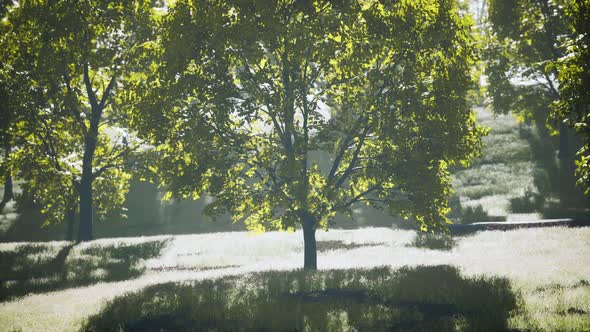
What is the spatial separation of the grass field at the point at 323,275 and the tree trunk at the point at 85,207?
2.68 meters

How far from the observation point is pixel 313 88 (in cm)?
1594

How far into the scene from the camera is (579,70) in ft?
34.9

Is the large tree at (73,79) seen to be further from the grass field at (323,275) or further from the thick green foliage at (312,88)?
the thick green foliage at (312,88)

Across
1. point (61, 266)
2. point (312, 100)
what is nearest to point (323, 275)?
point (312, 100)

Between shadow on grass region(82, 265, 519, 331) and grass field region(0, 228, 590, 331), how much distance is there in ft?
0.17

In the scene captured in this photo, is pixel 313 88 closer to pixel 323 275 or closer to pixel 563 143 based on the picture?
pixel 323 275

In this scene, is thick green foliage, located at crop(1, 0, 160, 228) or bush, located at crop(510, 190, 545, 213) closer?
thick green foliage, located at crop(1, 0, 160, 228)

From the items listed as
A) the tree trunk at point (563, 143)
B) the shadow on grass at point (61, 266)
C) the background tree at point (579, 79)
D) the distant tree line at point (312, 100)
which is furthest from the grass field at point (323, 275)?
the tree trunk at point (563, 143)

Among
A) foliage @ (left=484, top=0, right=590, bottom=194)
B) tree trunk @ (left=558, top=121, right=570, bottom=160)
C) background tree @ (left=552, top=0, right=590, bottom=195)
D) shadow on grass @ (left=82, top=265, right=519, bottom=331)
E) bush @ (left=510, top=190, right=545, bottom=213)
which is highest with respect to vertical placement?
foliage @ (left=484, top=0, right=590, bottom=194)

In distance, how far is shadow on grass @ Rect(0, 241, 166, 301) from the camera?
53.9 ft

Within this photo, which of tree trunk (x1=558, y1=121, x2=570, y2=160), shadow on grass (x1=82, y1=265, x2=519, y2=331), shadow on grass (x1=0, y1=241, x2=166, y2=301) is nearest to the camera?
shadow on grass (x1=82, y1=265, x2=519, y2=331)

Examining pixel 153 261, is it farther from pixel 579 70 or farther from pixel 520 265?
pixel 579 70

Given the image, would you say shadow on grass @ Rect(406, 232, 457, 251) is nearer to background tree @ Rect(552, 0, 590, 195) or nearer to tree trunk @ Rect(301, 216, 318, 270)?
tree trunk @ Rect(301, 216, 318, 270)

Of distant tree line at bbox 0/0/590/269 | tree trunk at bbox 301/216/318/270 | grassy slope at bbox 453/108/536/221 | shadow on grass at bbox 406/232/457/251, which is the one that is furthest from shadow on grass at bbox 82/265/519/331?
grassy slope at bbox 453/108/536/221
